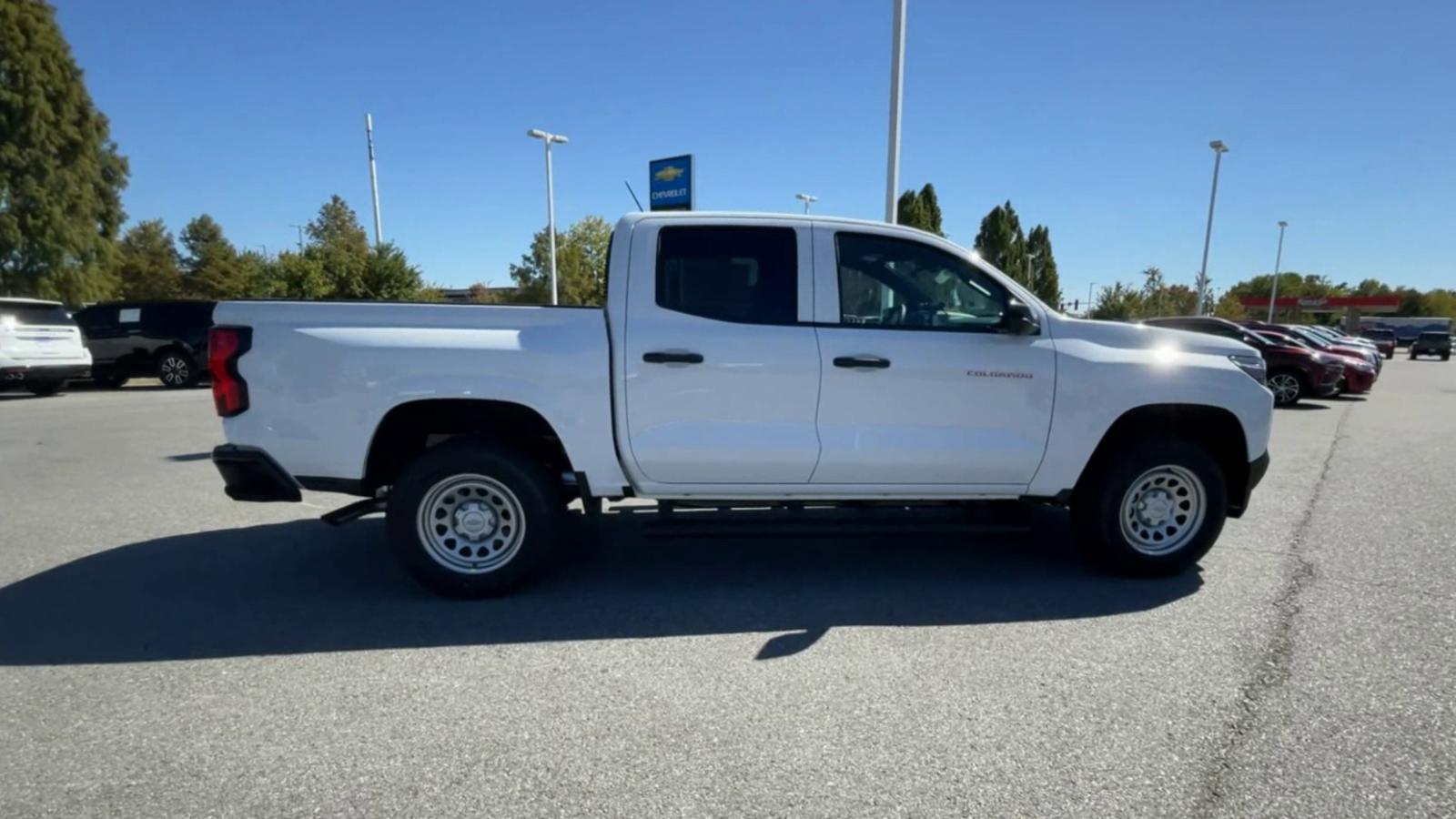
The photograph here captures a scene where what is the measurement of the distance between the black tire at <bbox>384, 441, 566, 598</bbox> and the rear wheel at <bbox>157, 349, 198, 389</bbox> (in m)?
16.1

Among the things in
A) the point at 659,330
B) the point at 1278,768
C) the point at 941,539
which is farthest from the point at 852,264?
the point at 1278,768

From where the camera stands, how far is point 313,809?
Answer: 242 centimetres

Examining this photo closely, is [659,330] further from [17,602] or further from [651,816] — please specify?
[17,602]

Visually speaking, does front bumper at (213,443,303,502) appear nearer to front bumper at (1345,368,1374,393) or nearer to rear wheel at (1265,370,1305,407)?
rear wheel at (1265,370,1305,407)

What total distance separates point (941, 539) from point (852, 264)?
7.15ft

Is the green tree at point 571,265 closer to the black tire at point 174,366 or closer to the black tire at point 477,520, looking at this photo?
the black tire at point 174,366

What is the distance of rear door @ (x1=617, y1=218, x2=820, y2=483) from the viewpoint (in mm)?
3998

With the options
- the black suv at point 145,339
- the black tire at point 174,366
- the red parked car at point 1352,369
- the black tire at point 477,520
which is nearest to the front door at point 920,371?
the black tire at point 477,520

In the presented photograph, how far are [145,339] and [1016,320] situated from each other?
18.8 metres

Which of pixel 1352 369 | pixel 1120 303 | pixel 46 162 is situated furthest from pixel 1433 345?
pixel 46 162

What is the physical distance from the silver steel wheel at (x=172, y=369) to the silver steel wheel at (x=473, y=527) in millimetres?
16262

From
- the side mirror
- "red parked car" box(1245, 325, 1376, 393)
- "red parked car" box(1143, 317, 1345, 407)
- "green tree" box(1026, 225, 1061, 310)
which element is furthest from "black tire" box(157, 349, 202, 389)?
"green tree" box(1026, 225, 1061, 310)

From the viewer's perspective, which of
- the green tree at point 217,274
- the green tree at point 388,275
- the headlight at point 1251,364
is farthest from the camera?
the green tree at point 217,274

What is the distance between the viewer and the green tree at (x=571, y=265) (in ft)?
134
